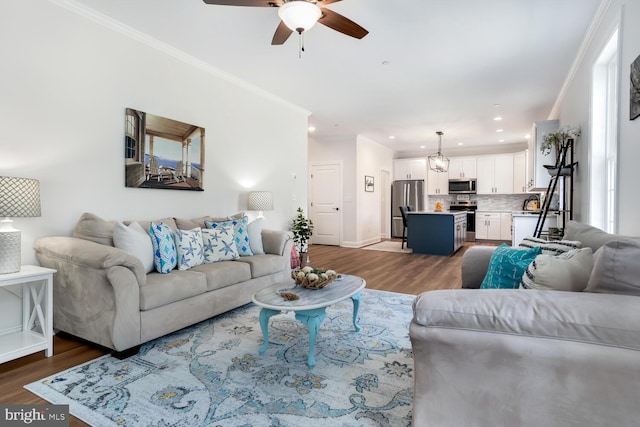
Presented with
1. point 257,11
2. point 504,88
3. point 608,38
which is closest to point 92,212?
point 257,11

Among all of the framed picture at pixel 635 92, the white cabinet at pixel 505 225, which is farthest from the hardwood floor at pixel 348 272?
the framed picture at pixel 635 92

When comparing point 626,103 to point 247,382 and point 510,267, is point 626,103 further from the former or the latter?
point 247,382

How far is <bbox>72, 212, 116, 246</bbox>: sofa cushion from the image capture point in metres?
2.69

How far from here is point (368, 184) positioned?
8.40 metres

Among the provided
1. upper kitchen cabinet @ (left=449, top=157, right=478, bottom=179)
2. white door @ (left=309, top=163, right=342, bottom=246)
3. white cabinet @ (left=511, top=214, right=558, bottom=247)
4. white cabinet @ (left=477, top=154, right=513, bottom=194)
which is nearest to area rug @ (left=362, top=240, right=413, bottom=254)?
white door @ (left=309, top=163, right=342, bottom=246)

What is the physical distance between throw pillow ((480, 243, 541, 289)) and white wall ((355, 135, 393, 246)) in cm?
578

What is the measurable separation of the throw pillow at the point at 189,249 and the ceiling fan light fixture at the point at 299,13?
1958mm

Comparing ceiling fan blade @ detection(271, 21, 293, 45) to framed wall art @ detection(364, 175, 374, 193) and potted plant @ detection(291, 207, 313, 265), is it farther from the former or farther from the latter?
framed wall art @ detection(364, 175, 374, 193)

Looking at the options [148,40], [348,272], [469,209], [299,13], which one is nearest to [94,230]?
[148,40]

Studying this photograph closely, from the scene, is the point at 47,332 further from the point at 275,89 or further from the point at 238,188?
the point at 275,89

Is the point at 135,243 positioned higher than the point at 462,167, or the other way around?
the point at 462,167

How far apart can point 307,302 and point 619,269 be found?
5.04ft

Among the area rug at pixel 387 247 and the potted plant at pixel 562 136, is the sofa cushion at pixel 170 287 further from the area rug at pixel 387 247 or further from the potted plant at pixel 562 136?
the area rug at pixel 387 247

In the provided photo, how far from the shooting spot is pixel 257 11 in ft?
9.45
